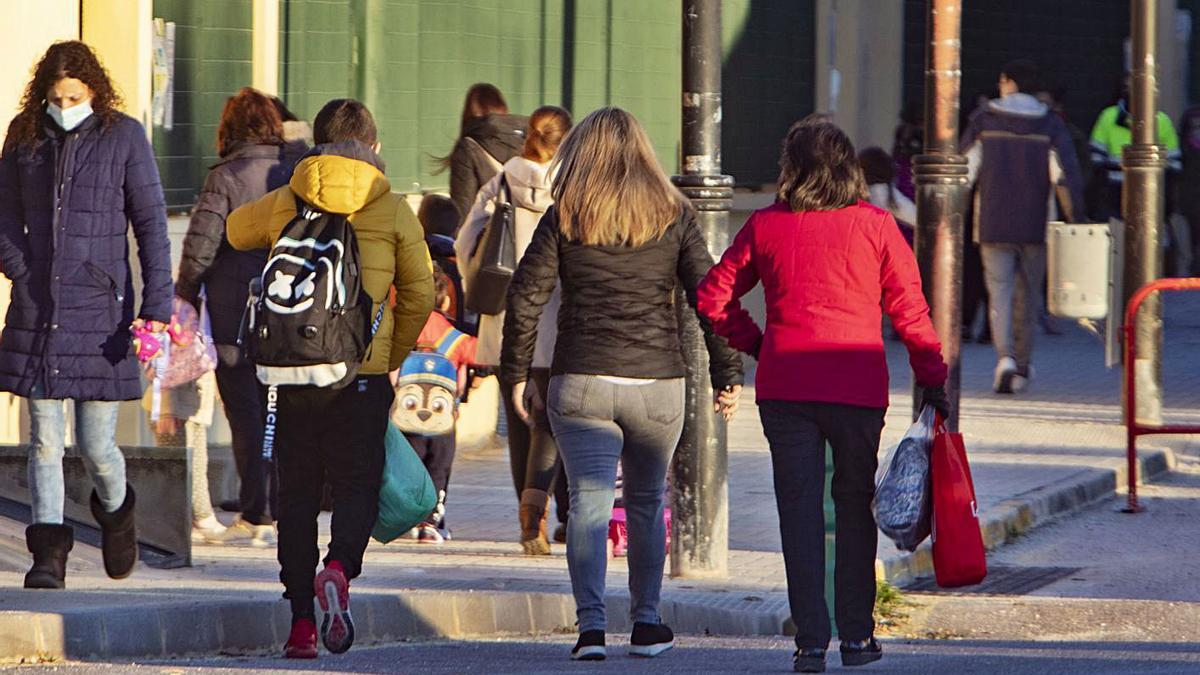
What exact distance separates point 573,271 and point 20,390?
1.92 m

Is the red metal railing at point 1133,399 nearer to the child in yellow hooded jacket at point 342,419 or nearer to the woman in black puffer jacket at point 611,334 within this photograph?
the woman in black puffer jacket at point 611,334

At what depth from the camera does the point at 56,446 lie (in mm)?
7953

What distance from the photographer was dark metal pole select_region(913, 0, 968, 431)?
10.4 m

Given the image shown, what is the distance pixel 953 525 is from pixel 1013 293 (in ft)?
28.4

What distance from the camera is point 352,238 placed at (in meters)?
7.26

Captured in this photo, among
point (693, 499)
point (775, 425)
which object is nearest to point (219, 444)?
point (693, 499)

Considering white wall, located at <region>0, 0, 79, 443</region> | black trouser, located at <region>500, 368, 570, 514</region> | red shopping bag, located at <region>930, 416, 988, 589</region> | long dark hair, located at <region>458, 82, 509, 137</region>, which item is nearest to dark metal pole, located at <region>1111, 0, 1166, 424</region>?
long dark hair, located at <region>458, 82, 509, 137</region>

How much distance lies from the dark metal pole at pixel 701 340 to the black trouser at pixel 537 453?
1.88 ft

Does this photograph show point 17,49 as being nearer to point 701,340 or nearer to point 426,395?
point 426,395

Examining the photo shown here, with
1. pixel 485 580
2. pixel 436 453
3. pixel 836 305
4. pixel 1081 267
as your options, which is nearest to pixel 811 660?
pixel 836 305

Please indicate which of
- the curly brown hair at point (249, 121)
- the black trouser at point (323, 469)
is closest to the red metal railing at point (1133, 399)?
the curly brown hair at point (249, 121)

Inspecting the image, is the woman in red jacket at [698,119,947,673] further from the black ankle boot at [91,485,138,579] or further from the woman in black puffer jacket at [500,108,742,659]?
the black ankle boot at [91,485,138,579]

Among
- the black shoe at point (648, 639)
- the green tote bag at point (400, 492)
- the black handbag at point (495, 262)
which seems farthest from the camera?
the black handbag at point (495, 262)

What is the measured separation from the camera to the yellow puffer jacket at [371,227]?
7316mm
